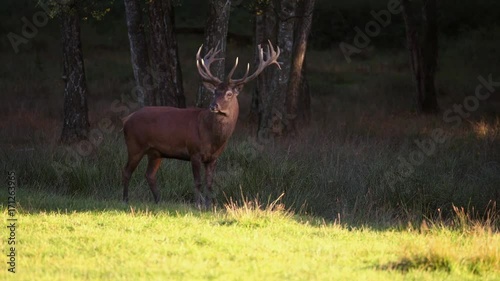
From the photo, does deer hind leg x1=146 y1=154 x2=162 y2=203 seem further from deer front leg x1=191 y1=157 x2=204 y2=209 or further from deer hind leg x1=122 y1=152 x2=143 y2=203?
deer front leg x1=191 y1=157 x2=204 y2=209

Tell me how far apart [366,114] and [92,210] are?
52.2 ft

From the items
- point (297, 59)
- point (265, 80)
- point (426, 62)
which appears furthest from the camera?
point (426, 62)

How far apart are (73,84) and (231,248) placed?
1139 centimetres

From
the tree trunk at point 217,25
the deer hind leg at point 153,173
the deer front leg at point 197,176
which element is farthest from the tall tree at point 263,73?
the deer front leg at point 197,176

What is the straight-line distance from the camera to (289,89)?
21000 millimetres

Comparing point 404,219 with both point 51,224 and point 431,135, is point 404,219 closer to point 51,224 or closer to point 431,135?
point 51,224

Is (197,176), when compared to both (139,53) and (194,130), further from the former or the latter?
(139,53)

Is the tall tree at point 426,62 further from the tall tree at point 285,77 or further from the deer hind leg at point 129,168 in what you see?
the deer hind leg at point 129,168

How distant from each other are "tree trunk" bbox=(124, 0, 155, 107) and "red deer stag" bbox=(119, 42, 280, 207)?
273 inches

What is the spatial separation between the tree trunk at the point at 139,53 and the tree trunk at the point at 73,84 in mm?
1228

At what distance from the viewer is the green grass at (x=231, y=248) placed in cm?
883

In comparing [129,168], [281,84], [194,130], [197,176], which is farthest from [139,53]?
[197,176]

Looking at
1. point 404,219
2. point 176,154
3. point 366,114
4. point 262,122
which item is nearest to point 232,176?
point 176,154

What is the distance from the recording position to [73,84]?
20.4 meters
